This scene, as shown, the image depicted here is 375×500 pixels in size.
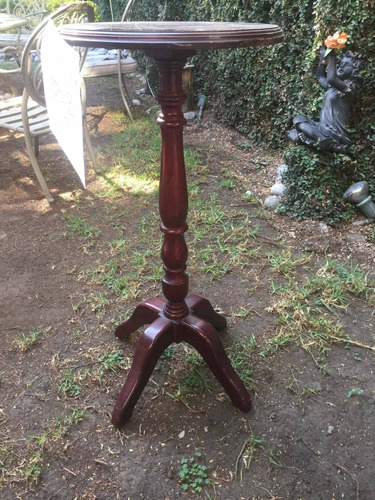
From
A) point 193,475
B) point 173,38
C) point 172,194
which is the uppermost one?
point 173,38

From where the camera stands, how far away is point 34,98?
257cm

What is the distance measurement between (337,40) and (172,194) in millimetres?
1656

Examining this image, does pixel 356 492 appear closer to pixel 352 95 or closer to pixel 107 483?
pixel 107 483

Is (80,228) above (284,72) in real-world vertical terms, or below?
below

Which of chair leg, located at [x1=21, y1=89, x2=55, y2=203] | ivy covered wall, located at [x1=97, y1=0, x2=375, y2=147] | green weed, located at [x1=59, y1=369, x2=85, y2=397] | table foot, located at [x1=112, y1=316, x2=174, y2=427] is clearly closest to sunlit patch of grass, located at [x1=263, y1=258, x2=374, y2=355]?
table foot, located at [x1=112, y1=316, x2=174, y2=427]

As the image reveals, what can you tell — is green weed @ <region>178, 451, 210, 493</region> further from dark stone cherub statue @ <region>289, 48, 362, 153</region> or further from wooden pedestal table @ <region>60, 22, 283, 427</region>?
dark stone cherub statue @ <region>289, 48, 362, 153</region>

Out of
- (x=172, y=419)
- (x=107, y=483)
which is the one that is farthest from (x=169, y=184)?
(x=107, y=483)

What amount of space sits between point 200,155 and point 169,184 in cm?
243

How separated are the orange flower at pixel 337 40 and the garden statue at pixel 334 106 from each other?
0.09 meters

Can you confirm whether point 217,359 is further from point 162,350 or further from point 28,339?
point 28,339

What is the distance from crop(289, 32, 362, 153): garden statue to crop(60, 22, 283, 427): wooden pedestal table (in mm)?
1364

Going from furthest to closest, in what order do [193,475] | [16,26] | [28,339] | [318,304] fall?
[16,26]
[318,304]
[28,339]
[193,475]

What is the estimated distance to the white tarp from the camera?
3.18ft

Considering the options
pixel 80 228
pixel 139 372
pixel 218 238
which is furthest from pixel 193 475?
pixel 80 228
